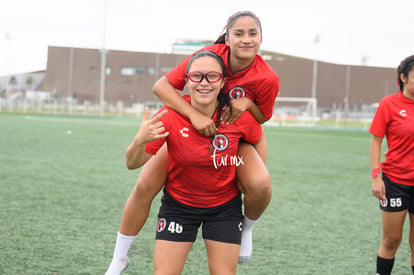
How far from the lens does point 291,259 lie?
4844 mm

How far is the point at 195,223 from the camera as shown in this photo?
3.40 m

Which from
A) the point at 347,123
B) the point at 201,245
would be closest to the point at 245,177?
the point at 201,245

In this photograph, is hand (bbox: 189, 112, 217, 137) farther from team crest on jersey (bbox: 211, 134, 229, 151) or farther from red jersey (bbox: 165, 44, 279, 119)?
red jersey (bbox: 165, 44, 279, 119)

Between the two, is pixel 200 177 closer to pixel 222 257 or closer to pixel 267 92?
pixel 222 257

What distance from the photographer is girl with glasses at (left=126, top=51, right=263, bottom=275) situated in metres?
3.25

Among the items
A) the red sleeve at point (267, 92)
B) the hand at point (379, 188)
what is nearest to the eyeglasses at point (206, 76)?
the red sleeve at point (267, 92)

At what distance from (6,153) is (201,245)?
318 inches

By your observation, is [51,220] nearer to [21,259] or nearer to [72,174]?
[21,259]

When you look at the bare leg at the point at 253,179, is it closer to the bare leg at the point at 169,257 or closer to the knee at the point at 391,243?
the bare leg at the point at 169,257

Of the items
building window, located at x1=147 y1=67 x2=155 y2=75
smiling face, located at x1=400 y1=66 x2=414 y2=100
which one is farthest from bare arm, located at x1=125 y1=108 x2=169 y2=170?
building window, located at x1=147 y1=67 x2=155 y2=75

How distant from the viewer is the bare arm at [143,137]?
3068 mm

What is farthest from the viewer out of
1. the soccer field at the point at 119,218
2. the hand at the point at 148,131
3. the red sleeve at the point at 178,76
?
the soccer field at the point at 119,218

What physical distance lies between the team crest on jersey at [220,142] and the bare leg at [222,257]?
61 centimetres

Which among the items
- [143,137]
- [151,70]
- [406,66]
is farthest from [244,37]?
[151,70]
